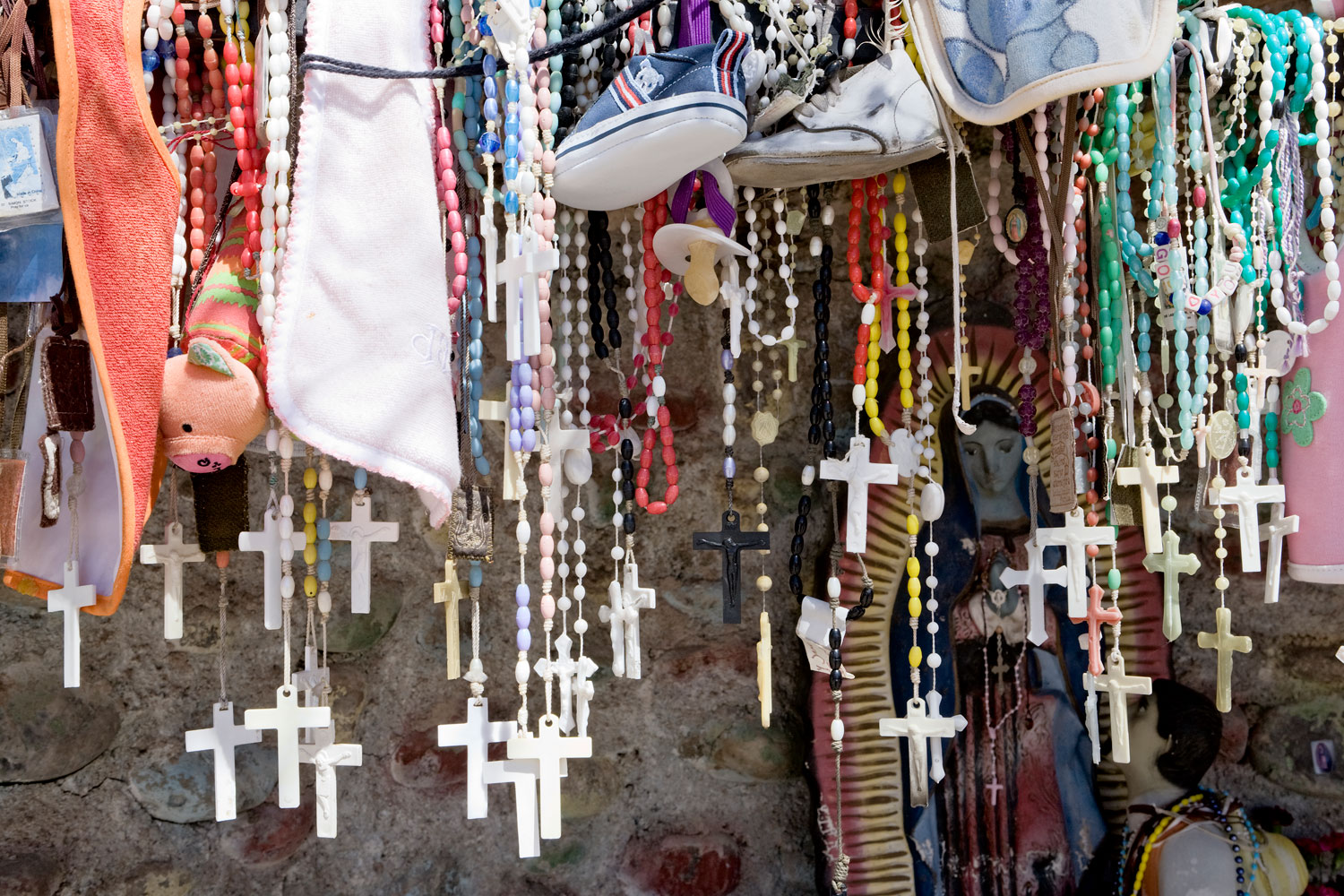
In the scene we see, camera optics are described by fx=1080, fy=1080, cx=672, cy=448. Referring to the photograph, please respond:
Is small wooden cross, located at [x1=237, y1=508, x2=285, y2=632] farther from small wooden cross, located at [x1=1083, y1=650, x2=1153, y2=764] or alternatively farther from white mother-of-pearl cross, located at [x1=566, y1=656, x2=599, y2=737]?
small wooden cross, located at [x1=1083, y1=650, x2=1153, y2=764]

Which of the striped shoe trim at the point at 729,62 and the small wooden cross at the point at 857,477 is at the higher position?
the striped shoe trim at the point at 729,62

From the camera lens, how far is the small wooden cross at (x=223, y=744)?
51.1 inches

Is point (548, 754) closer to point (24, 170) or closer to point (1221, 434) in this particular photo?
point (24, 170)

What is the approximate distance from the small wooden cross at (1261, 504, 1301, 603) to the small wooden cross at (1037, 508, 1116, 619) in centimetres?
26

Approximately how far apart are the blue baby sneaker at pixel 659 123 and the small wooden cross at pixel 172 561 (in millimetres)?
616

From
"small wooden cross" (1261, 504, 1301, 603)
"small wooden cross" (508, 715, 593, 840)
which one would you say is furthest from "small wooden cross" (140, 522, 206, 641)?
"small wooden cross" (1261, 504, 1301, 603)

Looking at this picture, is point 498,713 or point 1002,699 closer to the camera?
point 498,713

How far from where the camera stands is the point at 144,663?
147cm

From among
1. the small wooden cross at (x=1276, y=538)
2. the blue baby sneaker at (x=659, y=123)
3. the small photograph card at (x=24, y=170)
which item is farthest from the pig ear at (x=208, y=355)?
the small wooden cross at (x=1276, y=538)

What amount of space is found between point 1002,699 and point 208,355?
124 centimetres

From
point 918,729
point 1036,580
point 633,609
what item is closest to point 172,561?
point 633,609

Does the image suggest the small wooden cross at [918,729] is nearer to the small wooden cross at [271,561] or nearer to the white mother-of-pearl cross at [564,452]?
the white mother-of-pearl cross at [564,452]

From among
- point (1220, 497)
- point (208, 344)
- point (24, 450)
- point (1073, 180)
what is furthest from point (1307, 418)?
point (24, 450)

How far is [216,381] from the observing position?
112 cm
